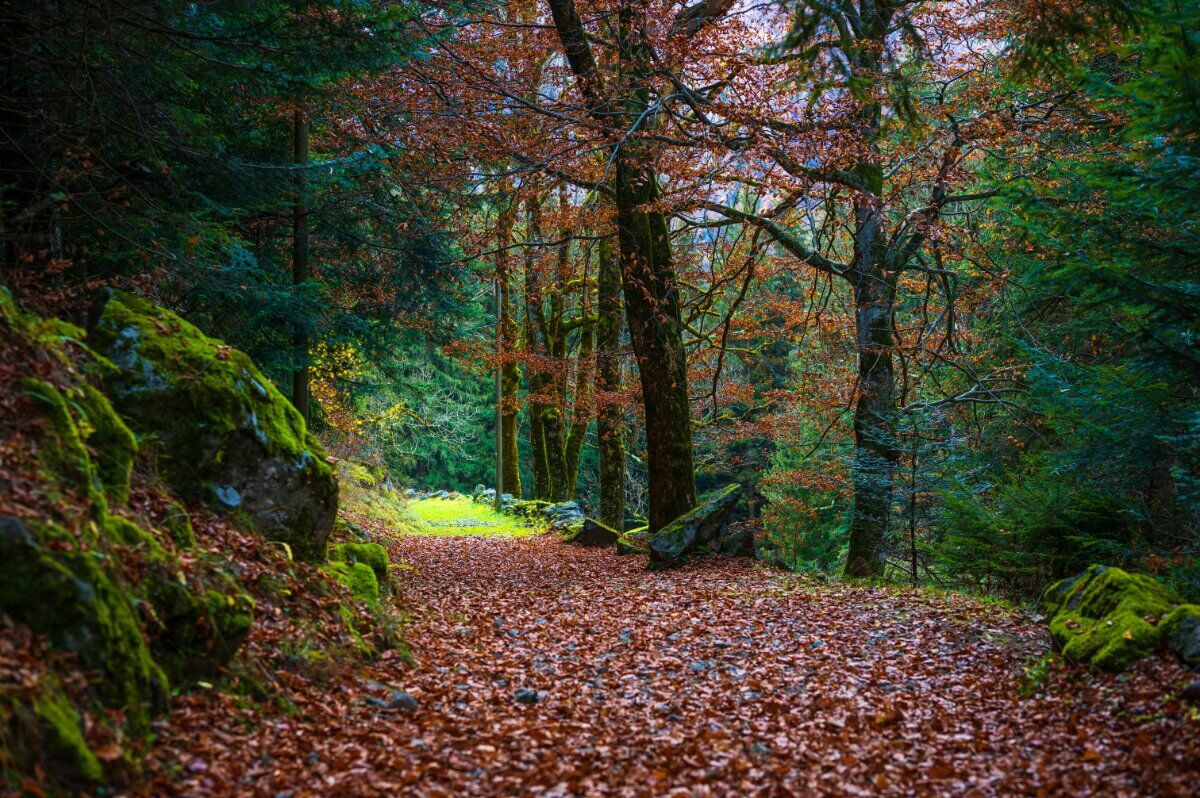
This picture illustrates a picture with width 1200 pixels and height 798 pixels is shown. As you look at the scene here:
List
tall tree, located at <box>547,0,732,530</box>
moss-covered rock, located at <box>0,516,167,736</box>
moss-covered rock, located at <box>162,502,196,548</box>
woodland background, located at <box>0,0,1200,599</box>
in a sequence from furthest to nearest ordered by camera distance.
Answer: tall tree, located at <box>547,0,732,530</box> < woodland background, located at <box>0,0,1200,599</box> < moss-covered rock, located at <box>162,502,196,548</box> < moss-covered rock, located at <box>0,516,167,736</box>

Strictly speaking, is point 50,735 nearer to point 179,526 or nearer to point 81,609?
point 81,609

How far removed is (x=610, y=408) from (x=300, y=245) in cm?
697

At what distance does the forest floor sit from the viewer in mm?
3795

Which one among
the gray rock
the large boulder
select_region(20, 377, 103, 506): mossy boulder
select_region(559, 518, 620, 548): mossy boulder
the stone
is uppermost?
select_region(20, 377, 103, 506): mossy boulder

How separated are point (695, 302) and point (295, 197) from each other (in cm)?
731

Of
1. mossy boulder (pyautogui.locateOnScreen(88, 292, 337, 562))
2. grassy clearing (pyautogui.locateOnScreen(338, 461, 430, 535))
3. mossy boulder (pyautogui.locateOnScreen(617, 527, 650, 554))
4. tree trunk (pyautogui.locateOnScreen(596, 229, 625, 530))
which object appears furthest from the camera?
tree trunk (pyautogui.locateOnScreen(596, 229, 625, 530))

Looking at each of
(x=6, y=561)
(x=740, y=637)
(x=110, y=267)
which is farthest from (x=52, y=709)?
(x=110, y=267)

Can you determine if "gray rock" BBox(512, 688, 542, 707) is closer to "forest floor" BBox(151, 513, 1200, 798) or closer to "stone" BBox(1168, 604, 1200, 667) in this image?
"forest floor" BBox(151, 513, 1200, 798)

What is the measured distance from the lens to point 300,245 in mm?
12398

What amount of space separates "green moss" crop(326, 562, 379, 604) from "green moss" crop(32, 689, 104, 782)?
3.07 meters

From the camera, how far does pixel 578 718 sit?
4828 millimetres

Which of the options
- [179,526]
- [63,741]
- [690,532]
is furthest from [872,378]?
[63,741]

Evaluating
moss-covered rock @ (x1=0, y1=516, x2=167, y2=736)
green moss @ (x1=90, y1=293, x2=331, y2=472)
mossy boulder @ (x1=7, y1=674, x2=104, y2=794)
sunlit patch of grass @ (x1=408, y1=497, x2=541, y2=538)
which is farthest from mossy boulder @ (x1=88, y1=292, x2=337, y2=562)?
sunlit patch of grass @ (x1=408, y1=497, x2=541, y2=538)

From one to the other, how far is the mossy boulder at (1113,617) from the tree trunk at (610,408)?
10.4 meters
